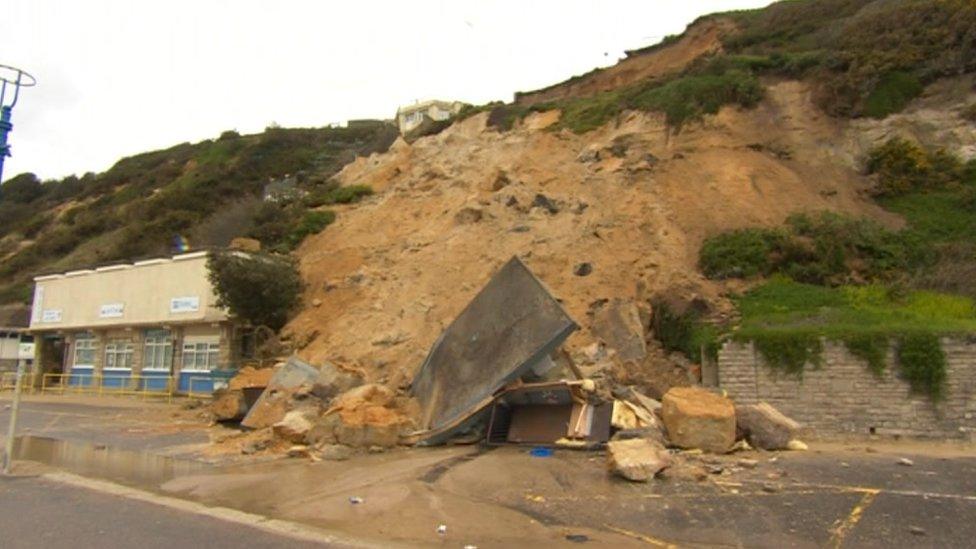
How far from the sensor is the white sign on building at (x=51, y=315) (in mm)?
33106

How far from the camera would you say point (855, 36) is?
2623 cm

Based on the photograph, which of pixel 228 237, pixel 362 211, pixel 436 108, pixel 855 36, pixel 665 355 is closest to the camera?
pixel 665 355

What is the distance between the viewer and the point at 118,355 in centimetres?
3033

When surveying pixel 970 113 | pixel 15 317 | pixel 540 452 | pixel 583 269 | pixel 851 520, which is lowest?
pixel 851 520

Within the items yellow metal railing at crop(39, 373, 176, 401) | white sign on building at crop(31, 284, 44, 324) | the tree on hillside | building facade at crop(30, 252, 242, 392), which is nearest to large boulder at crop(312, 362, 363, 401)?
building facade at crop(30, 252, 242, 392)

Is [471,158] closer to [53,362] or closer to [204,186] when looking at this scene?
[53,362]

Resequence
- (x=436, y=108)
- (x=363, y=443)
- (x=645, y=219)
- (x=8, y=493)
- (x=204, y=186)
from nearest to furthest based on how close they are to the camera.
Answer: (x=8, y=493)
(x=363, y=443)
(x=645, y=219)
(x=204, y=186)
(x=436, y=108)

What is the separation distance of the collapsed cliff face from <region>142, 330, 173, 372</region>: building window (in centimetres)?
669

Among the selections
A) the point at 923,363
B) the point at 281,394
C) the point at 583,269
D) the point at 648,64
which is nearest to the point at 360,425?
the point at 281,394

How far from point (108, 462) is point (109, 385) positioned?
2043cm

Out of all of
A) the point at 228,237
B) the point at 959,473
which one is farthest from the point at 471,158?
the point at 959,473

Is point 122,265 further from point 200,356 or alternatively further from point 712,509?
point 712,509

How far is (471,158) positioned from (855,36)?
1554 cm

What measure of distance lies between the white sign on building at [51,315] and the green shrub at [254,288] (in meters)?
13.7
